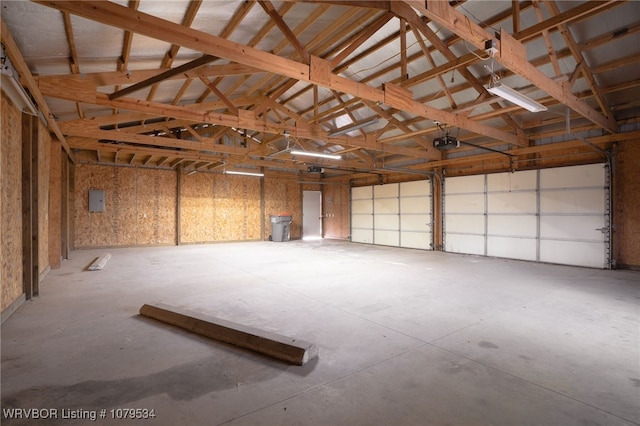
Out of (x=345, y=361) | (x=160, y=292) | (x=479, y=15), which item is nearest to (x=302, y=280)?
(x=160, y=292)

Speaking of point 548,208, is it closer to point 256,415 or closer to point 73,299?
point 256,415

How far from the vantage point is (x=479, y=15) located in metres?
5.13

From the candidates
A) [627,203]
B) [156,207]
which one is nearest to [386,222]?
[627,203]

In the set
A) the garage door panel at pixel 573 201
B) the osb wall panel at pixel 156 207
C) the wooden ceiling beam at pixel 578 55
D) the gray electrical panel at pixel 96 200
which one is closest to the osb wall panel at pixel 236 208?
the osb wall panel at pixel 156 207

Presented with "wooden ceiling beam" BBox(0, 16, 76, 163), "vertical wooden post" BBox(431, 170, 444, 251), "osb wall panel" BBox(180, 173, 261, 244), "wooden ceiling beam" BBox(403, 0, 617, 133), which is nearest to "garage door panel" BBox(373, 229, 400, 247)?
"vertical wooden post" BBox(431, 170, 444, 251)

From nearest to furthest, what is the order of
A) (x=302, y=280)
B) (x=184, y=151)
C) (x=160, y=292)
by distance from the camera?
(x=160, y=292), (x=302, y=280), (x=184, y=151)

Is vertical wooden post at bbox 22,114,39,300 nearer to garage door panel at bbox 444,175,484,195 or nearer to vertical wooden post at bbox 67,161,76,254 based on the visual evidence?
vertical wooden post at bbox 67,161,76,254

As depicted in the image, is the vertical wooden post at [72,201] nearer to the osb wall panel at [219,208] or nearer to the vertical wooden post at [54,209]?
the osb wall panel at [219,208]

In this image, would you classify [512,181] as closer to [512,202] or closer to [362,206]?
[512,202]

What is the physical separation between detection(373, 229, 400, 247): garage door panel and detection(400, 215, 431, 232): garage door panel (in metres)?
0.54

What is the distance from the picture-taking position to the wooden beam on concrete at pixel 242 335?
2755mm

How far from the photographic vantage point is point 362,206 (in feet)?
45.5

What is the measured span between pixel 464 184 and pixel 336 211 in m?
6.65

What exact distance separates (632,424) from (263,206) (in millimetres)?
13422
